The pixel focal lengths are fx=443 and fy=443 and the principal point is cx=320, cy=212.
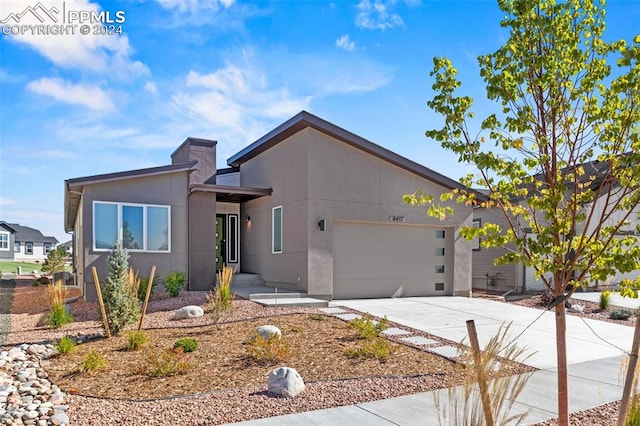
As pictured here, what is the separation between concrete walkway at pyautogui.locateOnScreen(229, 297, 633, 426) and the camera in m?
4.35

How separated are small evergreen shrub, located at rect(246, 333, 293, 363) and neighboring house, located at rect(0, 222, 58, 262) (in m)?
51.8

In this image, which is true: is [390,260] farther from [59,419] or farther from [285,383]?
[59,419]

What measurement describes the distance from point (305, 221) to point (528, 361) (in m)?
6.41

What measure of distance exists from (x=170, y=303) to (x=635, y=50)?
1017 cm

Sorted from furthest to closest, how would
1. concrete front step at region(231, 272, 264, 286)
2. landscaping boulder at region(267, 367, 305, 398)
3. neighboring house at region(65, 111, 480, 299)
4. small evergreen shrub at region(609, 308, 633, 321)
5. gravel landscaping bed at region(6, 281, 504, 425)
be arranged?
1. concrete front step at region(231, 272, 264, 286)
2. neighboring house at region(65, 111, 480, 299)
3. small evergreen shrub at region(609, 308, 633, 321)
4. landscaping boulder at region(267, 367, 305, 398)
5. gravel landscaping bed at region(6, 281, 504, 425)

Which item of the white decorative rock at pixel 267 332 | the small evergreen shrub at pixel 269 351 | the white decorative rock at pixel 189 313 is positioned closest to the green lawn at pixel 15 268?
the white decorative rock at pixel 189 313

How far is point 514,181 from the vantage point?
331 cm

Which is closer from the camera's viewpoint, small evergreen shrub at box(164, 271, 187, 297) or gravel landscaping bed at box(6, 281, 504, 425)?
gravel landscaping bed at box(6, 281, 504, 425)

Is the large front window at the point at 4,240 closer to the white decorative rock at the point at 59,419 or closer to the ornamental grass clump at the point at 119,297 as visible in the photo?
the ornamental grass clump at the point at 119,297

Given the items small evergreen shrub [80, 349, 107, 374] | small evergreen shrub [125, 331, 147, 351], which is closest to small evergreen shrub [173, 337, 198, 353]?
small evergreen shrub [125, 331, 147, 351]

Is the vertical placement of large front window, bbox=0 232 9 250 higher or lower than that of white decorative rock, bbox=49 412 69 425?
higher

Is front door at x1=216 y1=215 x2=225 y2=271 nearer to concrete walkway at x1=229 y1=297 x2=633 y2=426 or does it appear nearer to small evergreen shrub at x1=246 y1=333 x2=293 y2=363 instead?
concrete walkway at x1=229 y1=297 x2=633 y2=426

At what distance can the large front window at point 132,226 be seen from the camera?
38.5 ft

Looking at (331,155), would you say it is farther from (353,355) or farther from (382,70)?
(353,355)
